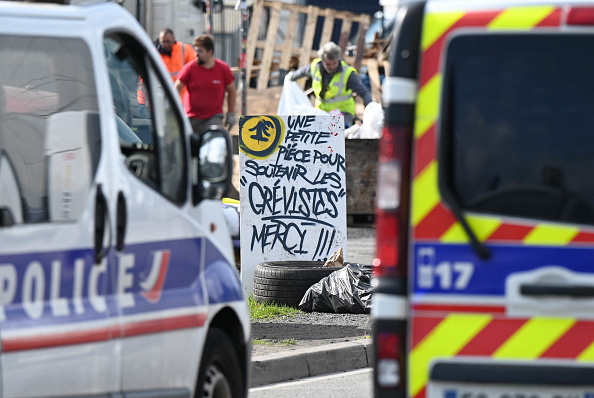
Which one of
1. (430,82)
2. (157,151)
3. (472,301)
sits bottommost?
(472,301)

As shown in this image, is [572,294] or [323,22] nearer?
[572,294]

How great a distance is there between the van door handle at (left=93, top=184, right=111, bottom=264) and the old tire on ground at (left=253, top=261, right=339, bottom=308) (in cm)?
571

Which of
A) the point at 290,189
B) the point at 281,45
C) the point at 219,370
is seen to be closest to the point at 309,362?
the point at 219,370

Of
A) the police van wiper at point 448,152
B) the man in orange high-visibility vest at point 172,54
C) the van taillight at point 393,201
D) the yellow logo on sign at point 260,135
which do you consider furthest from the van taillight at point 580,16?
the man in orange high-visibility vest at point 172,54

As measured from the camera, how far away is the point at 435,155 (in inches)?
176

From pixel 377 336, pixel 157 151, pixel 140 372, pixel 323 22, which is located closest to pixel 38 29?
pixel 157 151

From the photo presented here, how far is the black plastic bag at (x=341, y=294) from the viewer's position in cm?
1000

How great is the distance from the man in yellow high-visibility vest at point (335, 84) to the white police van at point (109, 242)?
1115 cm

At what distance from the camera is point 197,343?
5.19 m

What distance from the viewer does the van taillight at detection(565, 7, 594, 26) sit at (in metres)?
4.39

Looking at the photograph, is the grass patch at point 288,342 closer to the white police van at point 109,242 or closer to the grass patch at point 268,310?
the grass patch at point 268,310

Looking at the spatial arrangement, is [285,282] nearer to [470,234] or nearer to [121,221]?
[121,221]

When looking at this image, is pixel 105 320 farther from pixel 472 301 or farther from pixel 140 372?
pixel 472 301

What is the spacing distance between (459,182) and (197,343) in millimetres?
1405
